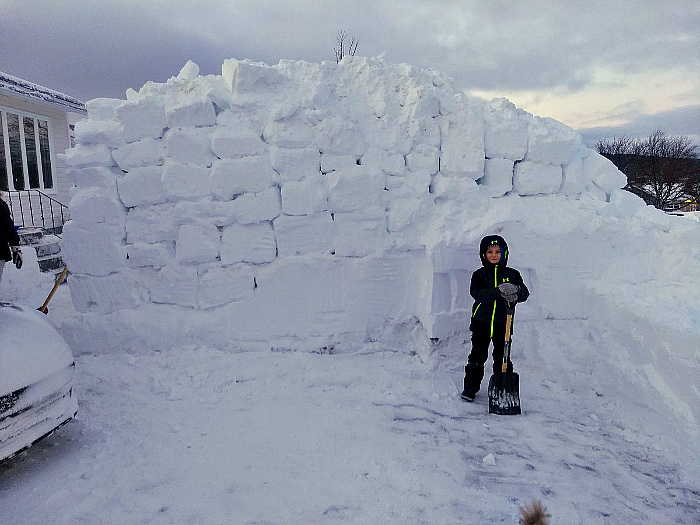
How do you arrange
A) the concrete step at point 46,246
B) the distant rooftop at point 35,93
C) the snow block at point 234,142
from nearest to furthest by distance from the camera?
the snow block at point 234,142 < the concrete step at point 46,246 < the distant rooftop at point 35,93

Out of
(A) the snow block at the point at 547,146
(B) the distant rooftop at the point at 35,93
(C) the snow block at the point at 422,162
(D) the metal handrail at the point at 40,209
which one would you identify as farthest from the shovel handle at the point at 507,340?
(B) the distant rooftop at the point at 35,93

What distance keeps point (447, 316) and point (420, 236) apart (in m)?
0.72

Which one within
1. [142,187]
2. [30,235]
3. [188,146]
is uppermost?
[188,146]

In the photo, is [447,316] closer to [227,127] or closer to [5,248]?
[227,127]

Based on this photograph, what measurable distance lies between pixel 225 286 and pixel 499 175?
8.49 feet

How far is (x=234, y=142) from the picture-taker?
4121 millimetres

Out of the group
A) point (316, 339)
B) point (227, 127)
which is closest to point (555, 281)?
point (316, 339)

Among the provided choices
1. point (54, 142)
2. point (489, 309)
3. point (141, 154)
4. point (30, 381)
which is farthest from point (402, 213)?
point (54, 142)

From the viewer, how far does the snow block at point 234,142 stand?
411 cm

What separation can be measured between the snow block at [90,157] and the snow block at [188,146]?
576 mm

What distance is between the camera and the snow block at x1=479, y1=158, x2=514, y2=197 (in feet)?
14.1

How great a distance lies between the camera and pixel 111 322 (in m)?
4.21

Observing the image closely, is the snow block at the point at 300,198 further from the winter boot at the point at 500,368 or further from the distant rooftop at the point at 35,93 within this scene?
the distant rooftop at the point at 35,93

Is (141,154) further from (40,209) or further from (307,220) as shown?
(40,209)
